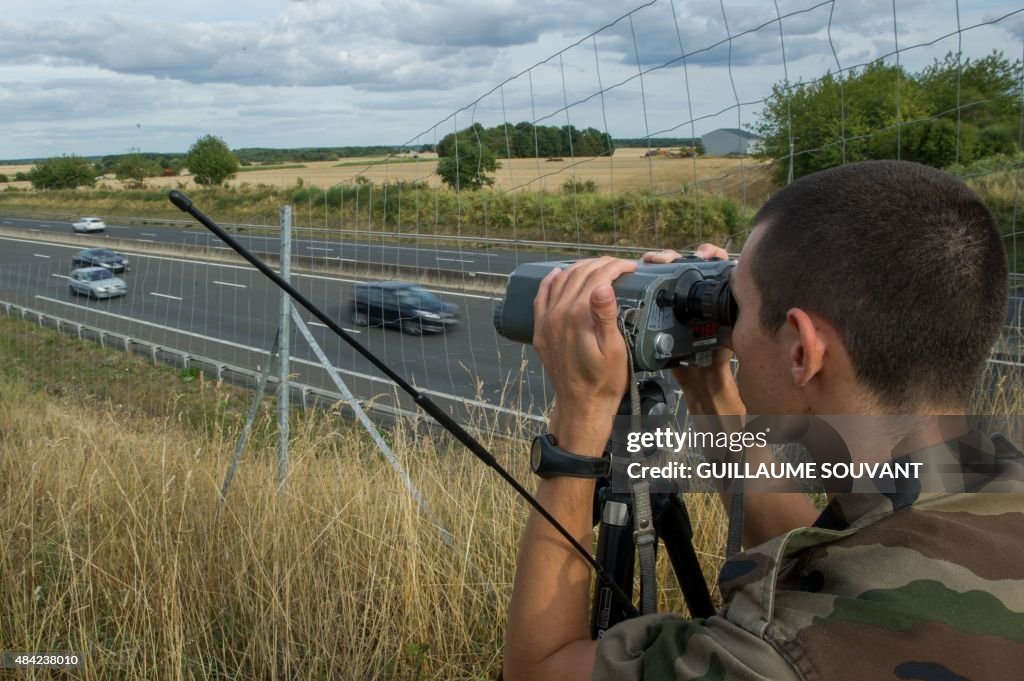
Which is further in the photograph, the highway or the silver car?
the silver car

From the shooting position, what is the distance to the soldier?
41.0 inches

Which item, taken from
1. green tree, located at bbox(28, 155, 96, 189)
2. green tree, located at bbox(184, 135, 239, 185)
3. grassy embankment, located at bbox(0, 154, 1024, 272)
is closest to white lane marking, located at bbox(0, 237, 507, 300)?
grassy embankment, located at bbox(0, 154, 1024, 272)

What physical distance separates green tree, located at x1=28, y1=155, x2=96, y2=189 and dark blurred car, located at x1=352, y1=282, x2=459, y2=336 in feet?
243

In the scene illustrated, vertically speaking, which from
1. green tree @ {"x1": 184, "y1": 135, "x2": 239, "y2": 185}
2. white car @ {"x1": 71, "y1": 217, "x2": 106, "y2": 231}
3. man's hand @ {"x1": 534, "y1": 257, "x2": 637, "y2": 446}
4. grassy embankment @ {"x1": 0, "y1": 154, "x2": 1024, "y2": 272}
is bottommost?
man's hand @ {"x1": 534, "y1": 257, "x2": 637, "y2": 446}

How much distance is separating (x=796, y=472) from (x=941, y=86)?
2281mm

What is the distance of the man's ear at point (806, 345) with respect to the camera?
3.88 feet

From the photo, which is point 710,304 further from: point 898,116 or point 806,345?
point 898,116

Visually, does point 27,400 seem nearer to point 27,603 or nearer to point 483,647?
point 27,603

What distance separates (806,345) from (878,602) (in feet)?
1.06

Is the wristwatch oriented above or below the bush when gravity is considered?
below

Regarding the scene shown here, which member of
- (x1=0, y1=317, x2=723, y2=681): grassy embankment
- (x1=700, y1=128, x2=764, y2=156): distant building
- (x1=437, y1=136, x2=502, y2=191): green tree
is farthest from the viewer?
(x1=437, y1=136, x2=502, y2=191): green tree

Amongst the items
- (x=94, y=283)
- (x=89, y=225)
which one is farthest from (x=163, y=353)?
(x=89, y=225)

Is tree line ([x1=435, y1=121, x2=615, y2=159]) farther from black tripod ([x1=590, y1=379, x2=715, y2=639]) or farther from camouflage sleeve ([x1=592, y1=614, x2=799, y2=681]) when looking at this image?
camouflage sleeve ([x1=592, y1=614, x2=799, y2=681])

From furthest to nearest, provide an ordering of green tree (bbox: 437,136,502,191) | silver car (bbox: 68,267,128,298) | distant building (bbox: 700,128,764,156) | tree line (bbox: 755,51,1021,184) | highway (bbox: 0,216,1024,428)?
1. silver car (bbox: 68,267,128,298)
2. highway (bbox: 0,216,1024,428)
3. green tree (bbox: 437,136,502,191)
4. distant building (bbox: 700,128,764,156)
5. tree line (bbox: 755,51,1021,184)
